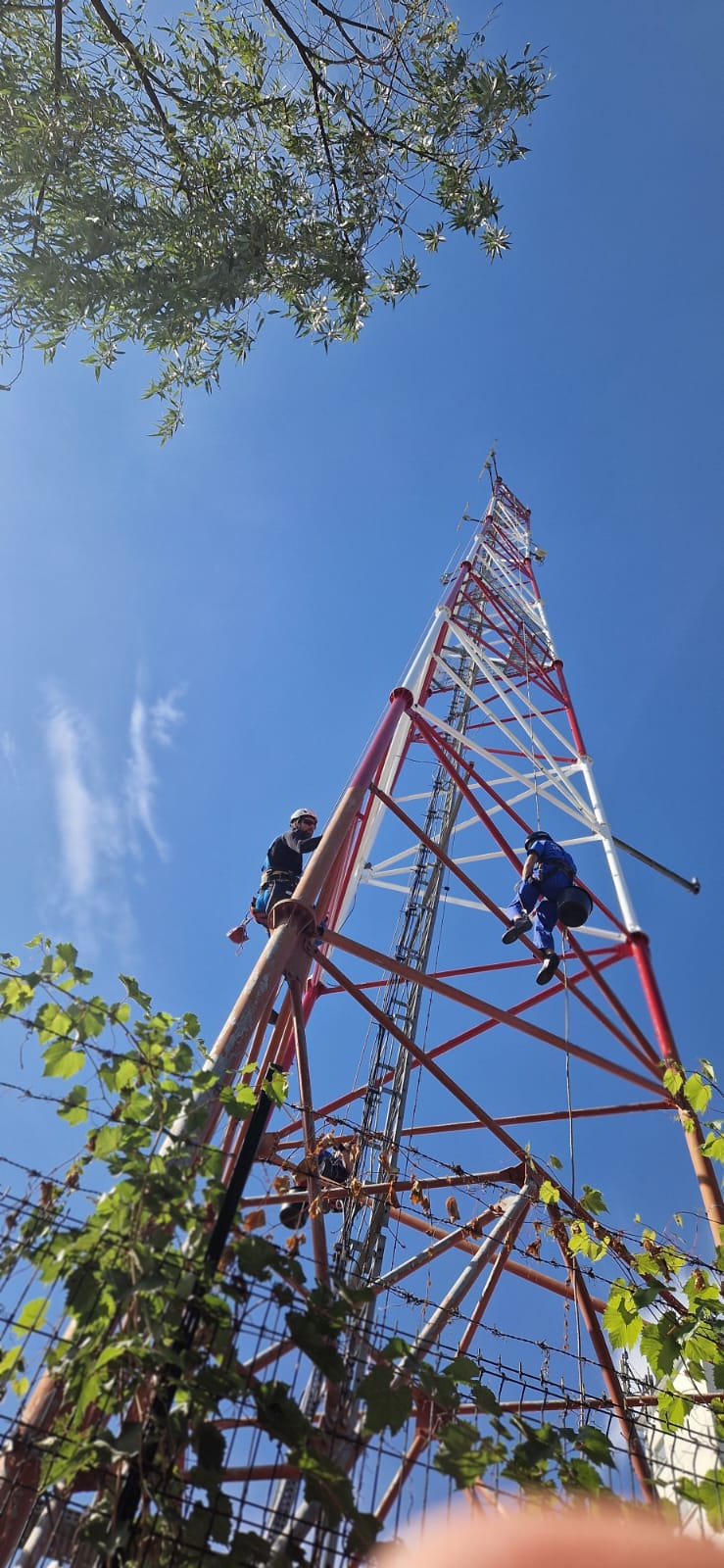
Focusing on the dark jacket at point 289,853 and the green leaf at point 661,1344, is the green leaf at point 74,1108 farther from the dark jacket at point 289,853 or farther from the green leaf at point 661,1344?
the dark jacket at point 289,853

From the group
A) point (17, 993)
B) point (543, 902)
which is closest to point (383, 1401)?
point (17, 993)

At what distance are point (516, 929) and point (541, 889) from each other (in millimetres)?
339

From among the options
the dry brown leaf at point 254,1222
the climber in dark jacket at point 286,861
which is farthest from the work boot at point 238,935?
the dry brown leaf at point 254,1222

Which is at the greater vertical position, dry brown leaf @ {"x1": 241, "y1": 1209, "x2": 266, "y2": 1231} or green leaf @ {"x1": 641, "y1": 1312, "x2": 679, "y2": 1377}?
green leaf @ {"x1": 641, "y1": 1312, "x2": 679, "y2": 1377}

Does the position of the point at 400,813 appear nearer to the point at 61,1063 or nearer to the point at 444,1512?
the point at 61,1063

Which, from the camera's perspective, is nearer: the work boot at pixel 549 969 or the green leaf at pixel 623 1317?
the green leaf at pixel 623 1317

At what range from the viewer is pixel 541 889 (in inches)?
280

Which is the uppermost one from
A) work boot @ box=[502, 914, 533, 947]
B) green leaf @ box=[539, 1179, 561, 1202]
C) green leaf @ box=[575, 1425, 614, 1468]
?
work boot @ box=[502, 914, 533, 947]

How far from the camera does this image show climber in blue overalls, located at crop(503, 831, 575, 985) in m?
6.98

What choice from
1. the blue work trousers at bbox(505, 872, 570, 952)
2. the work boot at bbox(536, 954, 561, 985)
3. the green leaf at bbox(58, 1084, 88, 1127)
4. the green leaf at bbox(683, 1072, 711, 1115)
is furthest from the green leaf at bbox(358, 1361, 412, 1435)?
the blue work trousers at bbox(505, 872, 570, 952)

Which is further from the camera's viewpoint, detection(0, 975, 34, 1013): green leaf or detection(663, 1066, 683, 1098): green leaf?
detection(663, 1066, 683, 1098): green leaf

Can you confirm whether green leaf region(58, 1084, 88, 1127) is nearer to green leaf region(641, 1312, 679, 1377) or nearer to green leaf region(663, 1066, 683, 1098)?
green leaf region(641, 1312, 679, 1377)

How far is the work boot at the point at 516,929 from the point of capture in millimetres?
7043

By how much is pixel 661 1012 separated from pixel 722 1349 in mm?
Answer: 2843
